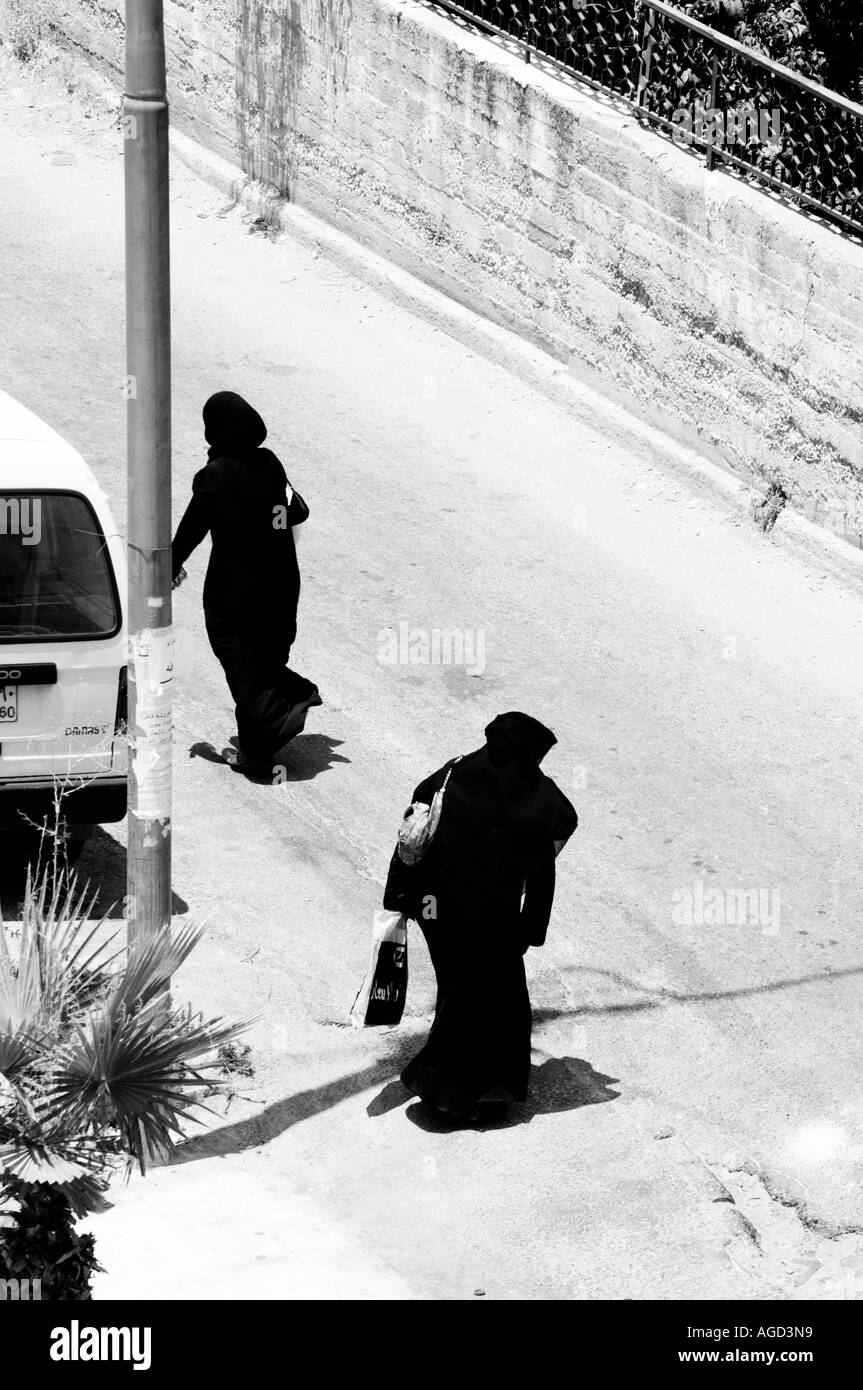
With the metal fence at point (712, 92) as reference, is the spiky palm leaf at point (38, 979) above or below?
below

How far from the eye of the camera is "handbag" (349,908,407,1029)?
657 centimetres

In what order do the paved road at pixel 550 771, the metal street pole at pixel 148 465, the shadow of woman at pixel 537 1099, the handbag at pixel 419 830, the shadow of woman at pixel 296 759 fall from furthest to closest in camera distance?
the shadow of woman at pixel 296 759, the shadow of woman at pixel 537 1099, the handbag at pixel 419 830, the paved road at pixel 550 771, the metal street pole at pixel 148 465

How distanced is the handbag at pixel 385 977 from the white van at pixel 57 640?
4.81ft

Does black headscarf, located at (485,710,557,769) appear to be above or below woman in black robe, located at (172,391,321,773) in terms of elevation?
above

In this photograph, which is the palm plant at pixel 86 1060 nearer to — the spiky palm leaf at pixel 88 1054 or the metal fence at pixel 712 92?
the spiky palm leaf at pixel 88 1054

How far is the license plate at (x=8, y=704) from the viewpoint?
7.30 meters

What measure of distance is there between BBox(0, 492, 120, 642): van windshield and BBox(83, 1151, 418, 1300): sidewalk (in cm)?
220

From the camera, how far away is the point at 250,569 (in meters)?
8.81

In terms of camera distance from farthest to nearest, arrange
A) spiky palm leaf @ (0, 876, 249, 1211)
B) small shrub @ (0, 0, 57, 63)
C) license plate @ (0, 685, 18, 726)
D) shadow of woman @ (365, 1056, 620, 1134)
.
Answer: small shrub @ (0, 0, 57, 63)
license plate @ (0, 685, 18, 726)
shadow of woman @ (365, 1056, 620, 1134)
spiky palm leaf @ (0, 876, 249, 1211)

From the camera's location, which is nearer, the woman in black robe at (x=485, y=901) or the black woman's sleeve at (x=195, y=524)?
the woman in black robe at (x=485, y=901)

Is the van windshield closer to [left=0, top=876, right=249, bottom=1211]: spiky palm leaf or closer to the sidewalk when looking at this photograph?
[left=0, top=876, right=249, bottom=1211]: spiky palm leaf

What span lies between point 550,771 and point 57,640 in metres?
2.76

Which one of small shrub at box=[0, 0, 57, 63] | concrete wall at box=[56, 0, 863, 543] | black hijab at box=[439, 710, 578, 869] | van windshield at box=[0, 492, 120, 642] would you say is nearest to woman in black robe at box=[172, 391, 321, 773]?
van windshield at box=[0, 492, 120, 642]

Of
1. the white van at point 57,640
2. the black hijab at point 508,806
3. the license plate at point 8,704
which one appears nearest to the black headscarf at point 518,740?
the black hijab at point 508,806
